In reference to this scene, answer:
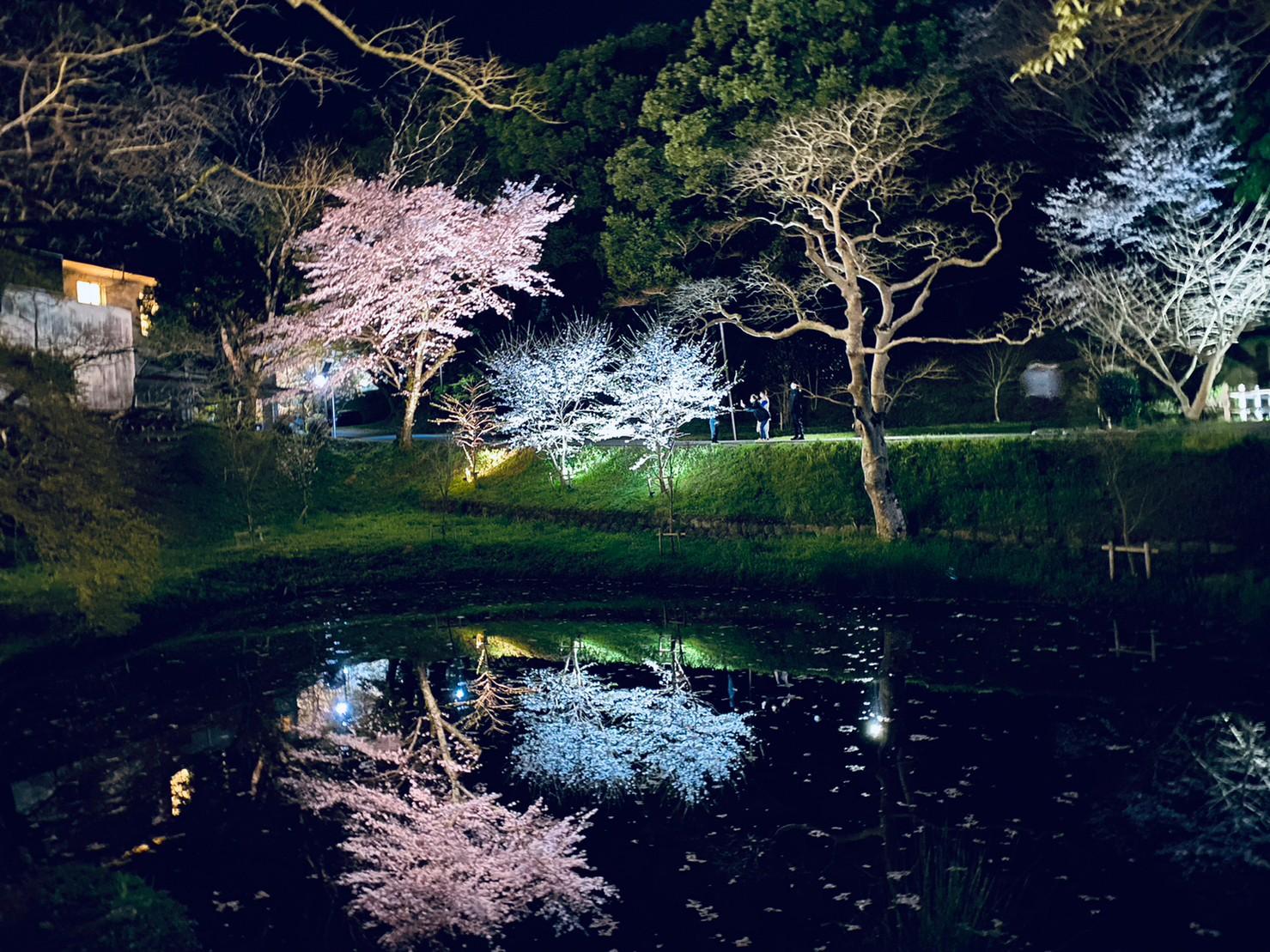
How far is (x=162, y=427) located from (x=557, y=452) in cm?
1082

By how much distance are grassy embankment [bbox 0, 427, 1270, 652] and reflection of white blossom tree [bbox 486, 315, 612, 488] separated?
0.73 metres

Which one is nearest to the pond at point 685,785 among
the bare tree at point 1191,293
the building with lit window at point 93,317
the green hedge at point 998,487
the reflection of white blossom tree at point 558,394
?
the green hedge at point 998,487

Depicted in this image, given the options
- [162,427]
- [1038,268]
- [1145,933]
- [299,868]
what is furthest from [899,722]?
[162,427]

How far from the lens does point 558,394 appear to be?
90.2ft

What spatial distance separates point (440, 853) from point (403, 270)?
2326 centimetres

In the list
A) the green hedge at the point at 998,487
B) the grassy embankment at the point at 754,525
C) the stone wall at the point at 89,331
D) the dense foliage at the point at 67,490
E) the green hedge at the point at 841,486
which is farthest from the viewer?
the stone wall at the point at 89,331

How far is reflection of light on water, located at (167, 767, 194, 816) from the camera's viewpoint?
10.2 metres

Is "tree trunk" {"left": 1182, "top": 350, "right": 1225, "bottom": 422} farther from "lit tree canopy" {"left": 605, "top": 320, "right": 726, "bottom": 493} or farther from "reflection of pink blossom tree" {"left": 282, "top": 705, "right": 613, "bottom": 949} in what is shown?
"reflection of pink blossom tree" {"left": 282, "top": 705, "right": 613, "bottom": 949}

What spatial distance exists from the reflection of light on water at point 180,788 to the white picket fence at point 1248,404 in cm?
1891

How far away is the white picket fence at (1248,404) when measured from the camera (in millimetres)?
21031

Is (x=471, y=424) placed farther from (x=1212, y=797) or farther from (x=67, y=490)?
(x=1212, y=797)

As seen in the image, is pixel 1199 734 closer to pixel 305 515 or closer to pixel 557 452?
pixel 557 452

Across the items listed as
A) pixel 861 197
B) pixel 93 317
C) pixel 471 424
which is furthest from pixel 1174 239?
pixel 93 317

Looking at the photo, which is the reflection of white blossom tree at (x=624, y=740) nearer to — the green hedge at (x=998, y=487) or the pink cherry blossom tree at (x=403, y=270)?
the green hedge at (x=998, y=487)
